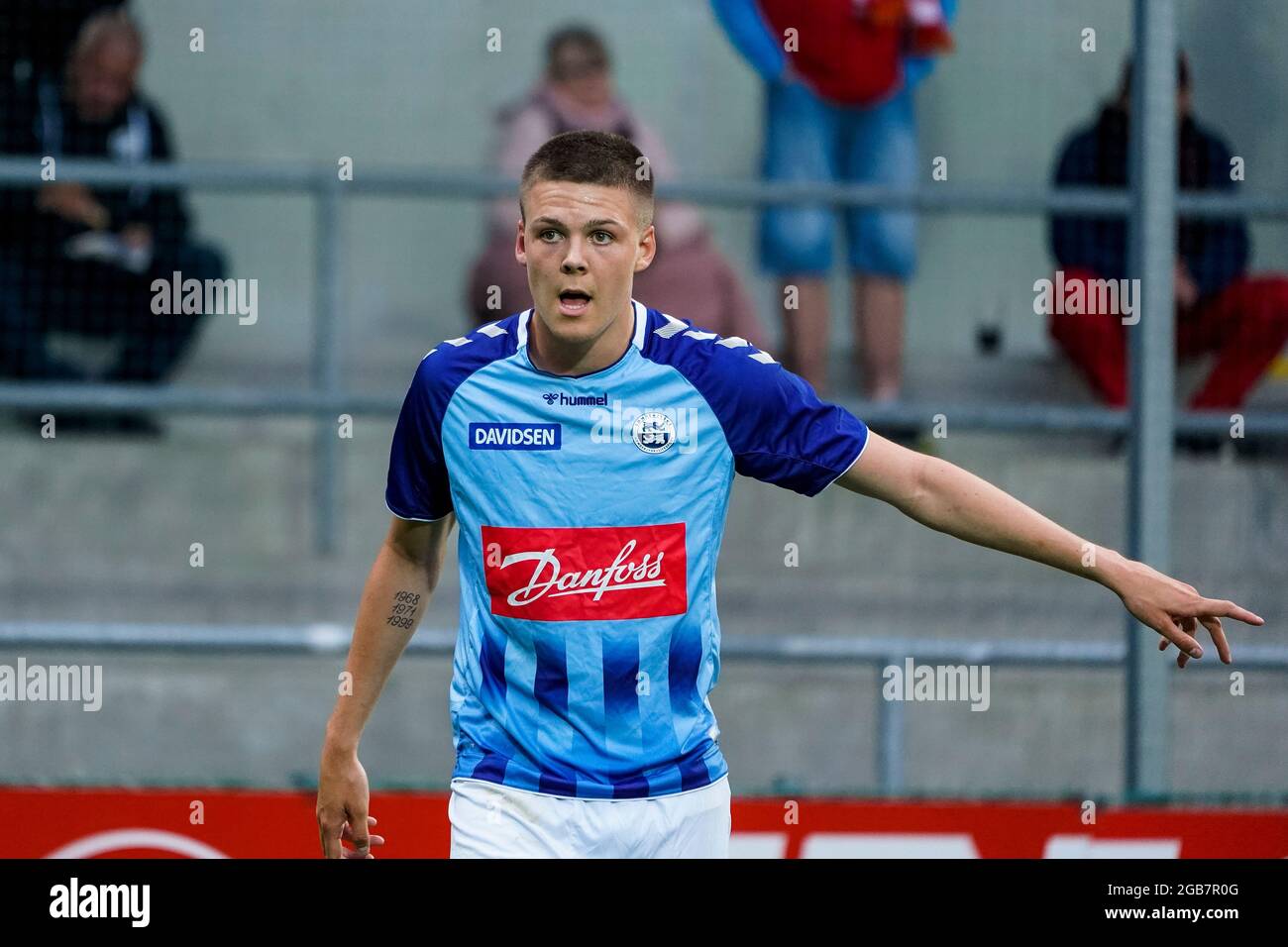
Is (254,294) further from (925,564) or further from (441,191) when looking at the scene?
(925,564)

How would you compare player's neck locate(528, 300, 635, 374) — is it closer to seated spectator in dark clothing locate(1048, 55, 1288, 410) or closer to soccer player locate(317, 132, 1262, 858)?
soccer player locate(317, 132, 1262, 858)

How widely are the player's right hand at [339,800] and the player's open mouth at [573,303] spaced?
1.02m

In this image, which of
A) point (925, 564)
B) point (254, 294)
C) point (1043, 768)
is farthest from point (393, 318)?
point (1043, 768)

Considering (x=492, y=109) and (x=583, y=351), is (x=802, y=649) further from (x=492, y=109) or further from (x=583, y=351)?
(x=492, y=109)

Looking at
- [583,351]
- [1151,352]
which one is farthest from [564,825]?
[1151,352]

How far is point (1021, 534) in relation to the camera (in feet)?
12.2

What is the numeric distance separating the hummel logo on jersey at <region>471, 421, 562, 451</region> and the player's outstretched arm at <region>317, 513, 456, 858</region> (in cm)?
24

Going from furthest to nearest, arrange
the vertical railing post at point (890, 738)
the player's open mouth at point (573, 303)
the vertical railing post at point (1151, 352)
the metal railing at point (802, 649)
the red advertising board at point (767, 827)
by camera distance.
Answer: the vertical railing post at point (890, 738), the metal railing at point (802, 649), the vertical railing post at point (1151, 352), the red advertising board at point (767, 827), the player's open mouth at point (573, 303)

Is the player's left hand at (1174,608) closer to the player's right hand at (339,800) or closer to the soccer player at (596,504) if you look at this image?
the soccer player at (596,504)

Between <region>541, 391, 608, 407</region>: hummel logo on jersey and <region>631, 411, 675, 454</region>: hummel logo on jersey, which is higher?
<region>541, 391, 608, 407</region>: hummel logo on jersey

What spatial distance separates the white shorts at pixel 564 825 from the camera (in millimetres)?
3846

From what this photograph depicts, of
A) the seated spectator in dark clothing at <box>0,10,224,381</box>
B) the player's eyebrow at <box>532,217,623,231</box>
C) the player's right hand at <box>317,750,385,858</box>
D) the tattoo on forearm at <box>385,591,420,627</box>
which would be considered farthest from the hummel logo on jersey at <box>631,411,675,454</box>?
the seated spectator in dark clothing at <box>0,10,224,381</box>

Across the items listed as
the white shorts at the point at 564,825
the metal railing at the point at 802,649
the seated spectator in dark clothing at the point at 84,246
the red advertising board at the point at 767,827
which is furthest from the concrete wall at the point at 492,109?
the white shorts at the point at 564,825

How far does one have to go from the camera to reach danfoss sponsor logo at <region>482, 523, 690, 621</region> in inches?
151
